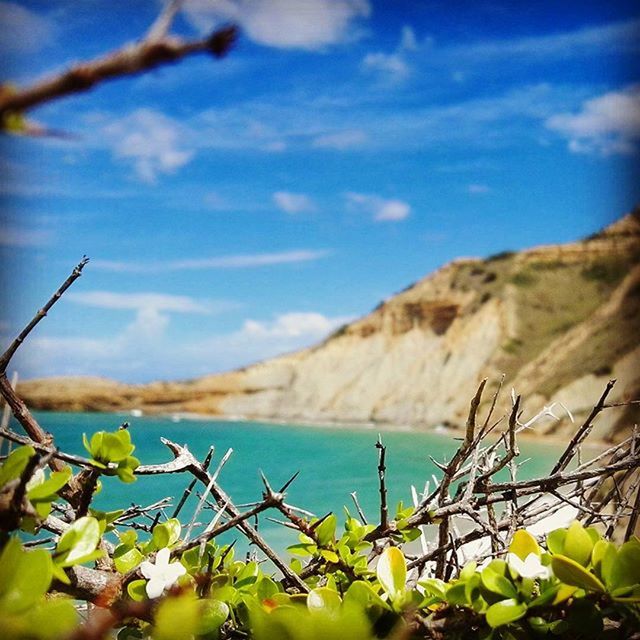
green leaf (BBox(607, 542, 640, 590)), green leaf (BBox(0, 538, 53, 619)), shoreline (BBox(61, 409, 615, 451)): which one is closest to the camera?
green leaf (BBox(0, 538, 53, 619))

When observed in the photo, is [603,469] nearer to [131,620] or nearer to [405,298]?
[131,620]

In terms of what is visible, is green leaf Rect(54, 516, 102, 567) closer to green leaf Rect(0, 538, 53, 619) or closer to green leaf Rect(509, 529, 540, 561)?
green leaf Rect(0, 538, 53, 619)

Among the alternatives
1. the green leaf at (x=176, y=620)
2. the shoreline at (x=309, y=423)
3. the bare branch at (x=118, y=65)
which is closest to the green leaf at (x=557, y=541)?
the green leaf at (x=176, y=620)

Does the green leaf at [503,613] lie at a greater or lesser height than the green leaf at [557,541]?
lesser

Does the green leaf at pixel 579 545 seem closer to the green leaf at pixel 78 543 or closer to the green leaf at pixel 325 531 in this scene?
the green leaf at pixel 325 531

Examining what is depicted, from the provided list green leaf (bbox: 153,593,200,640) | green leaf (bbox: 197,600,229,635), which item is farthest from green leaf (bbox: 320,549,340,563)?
green leaf (bbox: 153,593,200,640)

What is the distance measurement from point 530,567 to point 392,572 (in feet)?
0.30

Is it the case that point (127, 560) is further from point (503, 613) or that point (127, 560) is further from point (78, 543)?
point (503, 613)

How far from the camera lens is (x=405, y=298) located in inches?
973

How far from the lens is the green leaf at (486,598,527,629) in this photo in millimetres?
436

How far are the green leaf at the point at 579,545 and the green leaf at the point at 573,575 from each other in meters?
0.03

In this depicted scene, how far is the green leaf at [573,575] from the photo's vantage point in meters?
0.43

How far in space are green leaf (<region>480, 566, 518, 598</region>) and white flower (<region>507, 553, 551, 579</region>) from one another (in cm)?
1

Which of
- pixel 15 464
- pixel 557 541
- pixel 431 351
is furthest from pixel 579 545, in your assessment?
pixel 431 351
